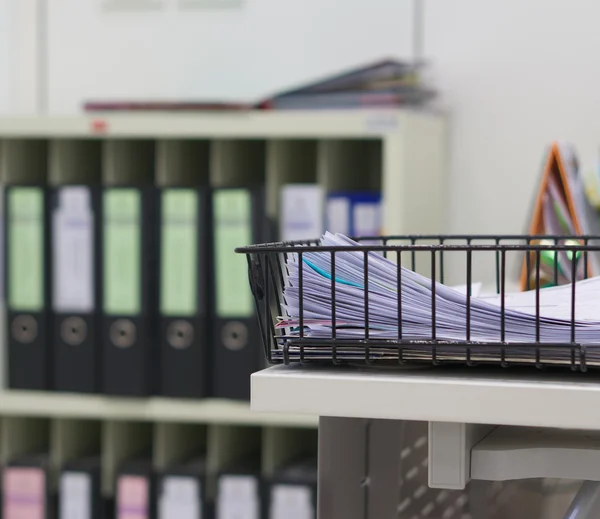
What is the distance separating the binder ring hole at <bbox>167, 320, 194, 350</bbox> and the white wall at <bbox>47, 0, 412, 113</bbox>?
0.58m

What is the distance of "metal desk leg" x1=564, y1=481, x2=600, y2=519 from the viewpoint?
2.07 ft

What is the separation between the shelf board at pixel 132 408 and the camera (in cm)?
177

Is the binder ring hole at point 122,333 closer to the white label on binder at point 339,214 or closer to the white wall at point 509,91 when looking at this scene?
the white label on binder at point 339,214

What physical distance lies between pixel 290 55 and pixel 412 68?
334mm

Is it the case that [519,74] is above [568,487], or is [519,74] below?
above

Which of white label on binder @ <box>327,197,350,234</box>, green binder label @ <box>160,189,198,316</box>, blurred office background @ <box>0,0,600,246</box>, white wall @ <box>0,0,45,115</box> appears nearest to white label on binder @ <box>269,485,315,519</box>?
green binder label @ <box>160,189,198,316</box>

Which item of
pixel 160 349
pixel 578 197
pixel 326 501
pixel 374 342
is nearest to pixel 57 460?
pixel 160 349

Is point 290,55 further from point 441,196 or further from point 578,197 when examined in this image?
point 578,197

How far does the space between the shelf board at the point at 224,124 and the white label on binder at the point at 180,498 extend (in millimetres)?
635

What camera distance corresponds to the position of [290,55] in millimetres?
2094

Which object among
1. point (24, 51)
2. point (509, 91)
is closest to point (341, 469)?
point (509, 91)

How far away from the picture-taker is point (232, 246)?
1.73 m

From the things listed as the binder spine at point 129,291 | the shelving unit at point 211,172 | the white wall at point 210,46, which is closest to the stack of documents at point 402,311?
the shelving unit at point 211,172

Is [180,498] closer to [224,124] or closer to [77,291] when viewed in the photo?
[77,291]
